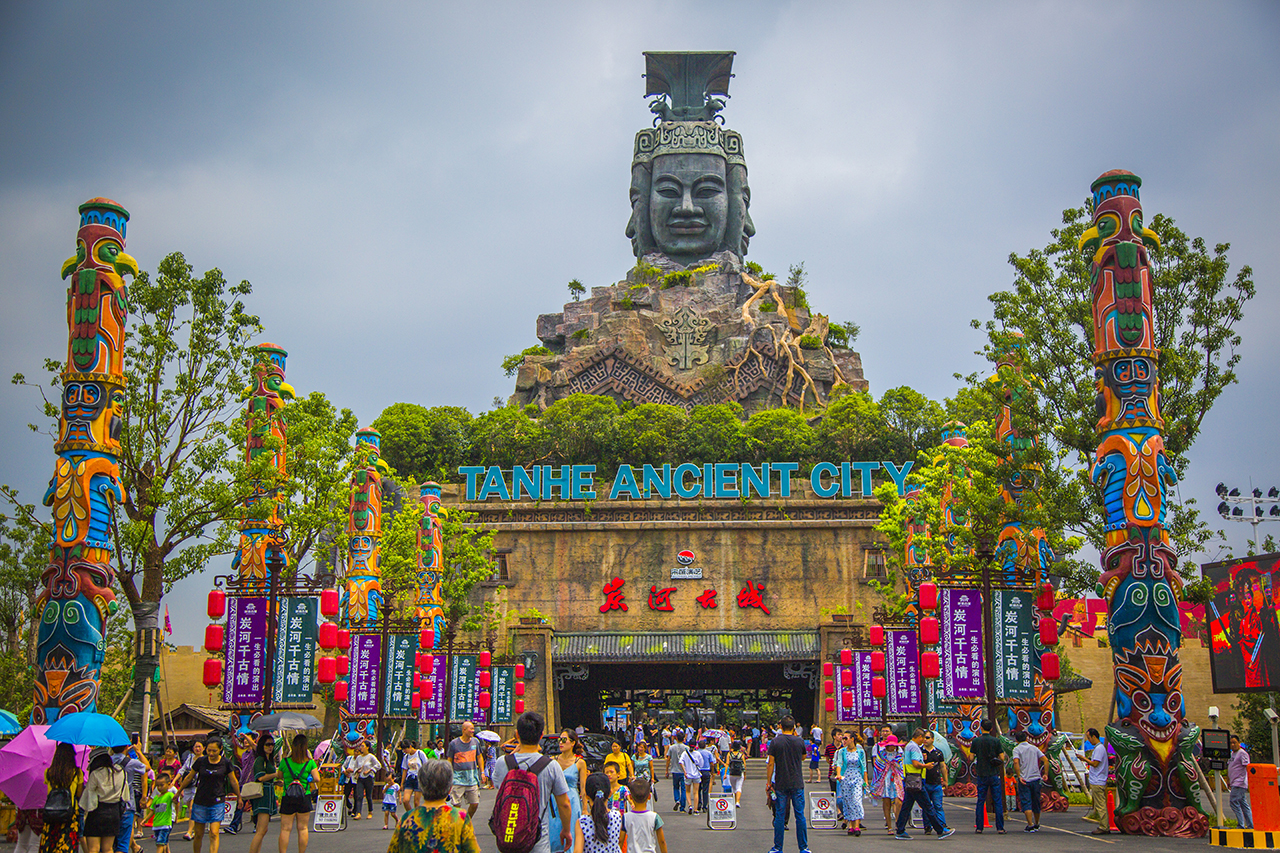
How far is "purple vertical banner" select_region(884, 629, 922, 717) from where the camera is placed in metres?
23.6

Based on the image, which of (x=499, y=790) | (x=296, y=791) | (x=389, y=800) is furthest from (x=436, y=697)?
(x=499, y=790)

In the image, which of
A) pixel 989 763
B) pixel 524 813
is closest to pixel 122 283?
pixel 524 813

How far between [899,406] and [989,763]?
3376 centimetres

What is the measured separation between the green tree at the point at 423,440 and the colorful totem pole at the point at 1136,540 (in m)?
34.5

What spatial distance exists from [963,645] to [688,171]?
4628 cm

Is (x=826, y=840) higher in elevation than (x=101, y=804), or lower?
lower

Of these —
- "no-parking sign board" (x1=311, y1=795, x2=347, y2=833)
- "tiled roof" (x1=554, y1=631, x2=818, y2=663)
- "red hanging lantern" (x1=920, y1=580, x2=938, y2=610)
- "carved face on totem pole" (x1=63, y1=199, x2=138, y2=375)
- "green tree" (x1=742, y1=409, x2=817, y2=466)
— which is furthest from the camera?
"green tree" (x1=742, y1=409, x2=817, y2=466)

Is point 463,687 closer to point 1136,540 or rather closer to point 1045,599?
point 1045,599

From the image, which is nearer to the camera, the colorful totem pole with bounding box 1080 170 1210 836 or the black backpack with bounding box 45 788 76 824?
the black backpack with bounding box 45 788 76 824

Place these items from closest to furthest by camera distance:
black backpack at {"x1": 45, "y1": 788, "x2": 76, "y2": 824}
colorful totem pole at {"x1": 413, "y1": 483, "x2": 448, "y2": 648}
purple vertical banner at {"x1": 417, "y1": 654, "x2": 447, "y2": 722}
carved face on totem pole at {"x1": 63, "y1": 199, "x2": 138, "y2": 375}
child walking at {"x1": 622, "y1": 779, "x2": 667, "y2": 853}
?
1. black backpack at {"x1": 45, "y1": 788, "x2": 76, "y2": 824}
2. child walking at {"x1": 622, "y1": 779, "x2": 667, "y2": 853}
3. carved face on totem pole at {"x1": 63, "y1": 199, "x2": 138, "y2": 375}
4. colorful totem pole at {"x1": 413, "y1": 483, "x2": 448, "y2": 648}
5. purple vertical banner at {"x1": 417, "y1": 654, "x2": 447, "y2": 722}

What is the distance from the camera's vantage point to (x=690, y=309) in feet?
186

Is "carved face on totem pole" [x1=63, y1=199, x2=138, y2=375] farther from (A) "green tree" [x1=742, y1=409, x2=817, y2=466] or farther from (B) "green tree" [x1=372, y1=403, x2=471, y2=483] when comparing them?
(A) "green tree" [x1=742, y1=409, x2=817, y2=466]

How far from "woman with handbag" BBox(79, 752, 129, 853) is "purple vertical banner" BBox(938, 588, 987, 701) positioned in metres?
12.3

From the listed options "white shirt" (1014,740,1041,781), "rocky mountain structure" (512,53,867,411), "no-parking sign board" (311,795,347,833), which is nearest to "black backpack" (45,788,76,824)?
"no-parking sign board" (311,795,347,833)
